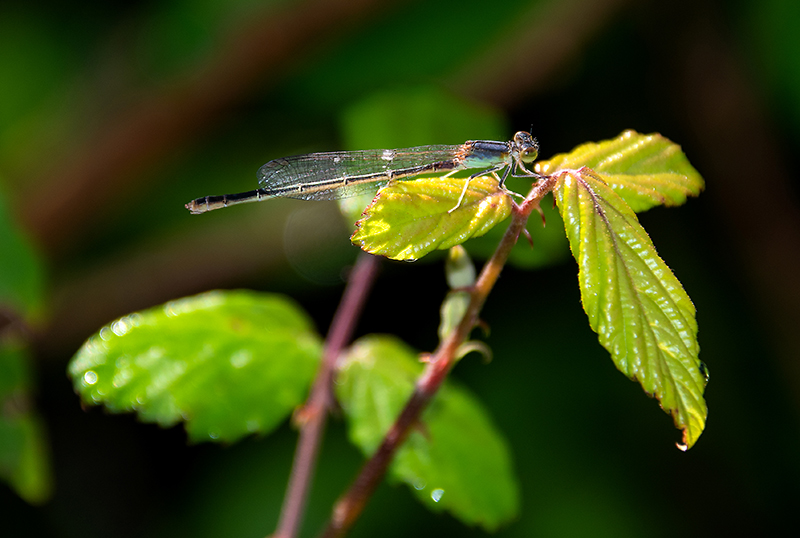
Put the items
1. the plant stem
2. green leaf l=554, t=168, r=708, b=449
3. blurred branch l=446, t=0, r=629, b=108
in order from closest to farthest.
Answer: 1. green leaf l=554, t=168, r=708, b=449
2. the plant stem
3. blurred branch l=446, t=0, r=629, b=108

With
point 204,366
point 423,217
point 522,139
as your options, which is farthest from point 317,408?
point 522,139

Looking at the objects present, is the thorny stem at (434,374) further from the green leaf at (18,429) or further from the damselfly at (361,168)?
the green leaf at (18,429)

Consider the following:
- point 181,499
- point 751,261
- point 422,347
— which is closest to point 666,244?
point 751,261

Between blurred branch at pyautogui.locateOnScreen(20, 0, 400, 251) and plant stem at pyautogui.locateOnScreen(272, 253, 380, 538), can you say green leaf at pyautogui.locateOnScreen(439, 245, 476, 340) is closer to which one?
plant stem at pyautogui.locateOnScreen(272, 253, 380, 538)

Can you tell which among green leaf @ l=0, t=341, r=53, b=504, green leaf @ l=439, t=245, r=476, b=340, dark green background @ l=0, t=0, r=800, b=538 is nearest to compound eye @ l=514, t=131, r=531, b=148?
dark green background @ l=0, t=0, r=800, b=538

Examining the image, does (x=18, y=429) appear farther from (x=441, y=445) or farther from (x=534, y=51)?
(x=534, y=51)

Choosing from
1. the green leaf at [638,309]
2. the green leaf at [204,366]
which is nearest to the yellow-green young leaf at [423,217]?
the green leaf at [638,309]

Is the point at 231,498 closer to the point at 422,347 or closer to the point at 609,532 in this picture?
the point at 422,347
